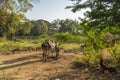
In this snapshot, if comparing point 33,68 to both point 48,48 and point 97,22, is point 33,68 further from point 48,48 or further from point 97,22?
point 97,22

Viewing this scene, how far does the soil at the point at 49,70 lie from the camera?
8664mm

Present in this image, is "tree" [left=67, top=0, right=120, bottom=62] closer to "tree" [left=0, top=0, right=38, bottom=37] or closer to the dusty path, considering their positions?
the dusty path

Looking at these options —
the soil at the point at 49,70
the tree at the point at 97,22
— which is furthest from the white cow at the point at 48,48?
the tree at the point at 97,22

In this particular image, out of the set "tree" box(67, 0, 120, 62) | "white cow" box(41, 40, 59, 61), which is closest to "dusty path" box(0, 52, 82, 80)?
"white cow" box(41, 40, 59, 61)

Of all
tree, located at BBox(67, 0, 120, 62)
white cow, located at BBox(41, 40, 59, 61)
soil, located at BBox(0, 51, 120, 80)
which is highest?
tree, located at BBox(67, 0, 120, 62)

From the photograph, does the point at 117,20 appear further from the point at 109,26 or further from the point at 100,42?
the point at 100,42

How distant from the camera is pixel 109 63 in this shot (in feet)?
31.2

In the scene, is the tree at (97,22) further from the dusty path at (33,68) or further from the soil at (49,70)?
the dusty path at (33,68)

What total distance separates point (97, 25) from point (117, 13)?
0.74 metres

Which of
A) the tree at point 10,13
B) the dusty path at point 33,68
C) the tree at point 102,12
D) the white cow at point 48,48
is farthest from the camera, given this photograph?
the tree at point 10,13

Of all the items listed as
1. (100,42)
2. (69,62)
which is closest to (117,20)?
(100,42)

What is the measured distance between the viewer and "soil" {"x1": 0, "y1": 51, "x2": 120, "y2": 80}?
28.4ft

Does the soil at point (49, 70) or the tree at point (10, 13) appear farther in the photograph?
the tree at point (10, 13)

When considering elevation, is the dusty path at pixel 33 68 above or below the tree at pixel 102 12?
below
